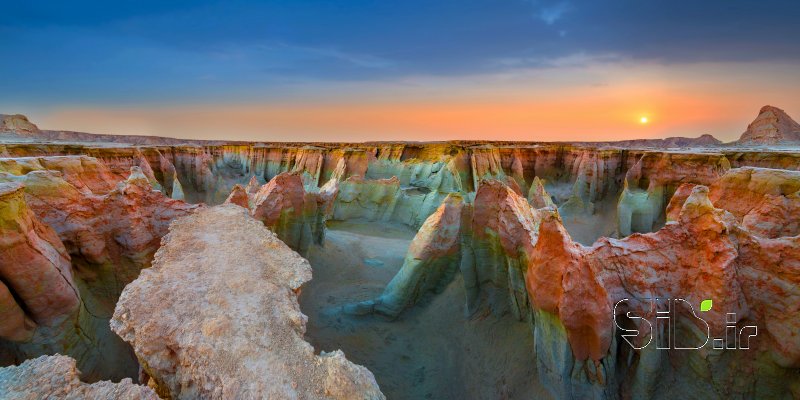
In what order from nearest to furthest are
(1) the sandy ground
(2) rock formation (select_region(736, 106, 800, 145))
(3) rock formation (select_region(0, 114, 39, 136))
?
(1) the sandy ground
(2) rock formation (select_region(736, 106, 800, 145))
(3) rock formation (select_region(0, 114, 39, 136))

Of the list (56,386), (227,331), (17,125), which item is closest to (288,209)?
(227,331)

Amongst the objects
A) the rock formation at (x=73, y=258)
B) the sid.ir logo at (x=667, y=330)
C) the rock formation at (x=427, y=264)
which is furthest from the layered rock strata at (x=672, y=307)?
the rock formation at (x=73, y=258)

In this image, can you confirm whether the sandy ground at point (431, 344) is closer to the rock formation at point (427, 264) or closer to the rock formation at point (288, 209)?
the rock formation at point (427, 264)

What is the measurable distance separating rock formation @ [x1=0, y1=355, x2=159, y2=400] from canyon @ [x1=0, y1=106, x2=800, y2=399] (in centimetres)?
2

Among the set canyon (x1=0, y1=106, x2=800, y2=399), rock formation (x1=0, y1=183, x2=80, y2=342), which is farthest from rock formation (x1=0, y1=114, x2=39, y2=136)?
rock formation (x1=0, y1=183, x2=80, y2=342)

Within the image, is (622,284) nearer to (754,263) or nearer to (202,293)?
(754,263)

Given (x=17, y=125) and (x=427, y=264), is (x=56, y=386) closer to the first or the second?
(x=427, y=264)

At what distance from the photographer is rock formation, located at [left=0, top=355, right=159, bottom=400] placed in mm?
3174

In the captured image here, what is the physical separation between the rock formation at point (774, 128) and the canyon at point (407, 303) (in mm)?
27771

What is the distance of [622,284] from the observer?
261 inches

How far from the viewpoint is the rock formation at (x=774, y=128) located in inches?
1200

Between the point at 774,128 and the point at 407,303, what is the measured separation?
37209 mm

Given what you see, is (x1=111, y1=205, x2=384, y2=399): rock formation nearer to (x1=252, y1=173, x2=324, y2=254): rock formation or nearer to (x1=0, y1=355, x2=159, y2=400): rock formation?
(x1=0, y1=355, x2=159, y2=400): rock formation

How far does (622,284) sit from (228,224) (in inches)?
272
